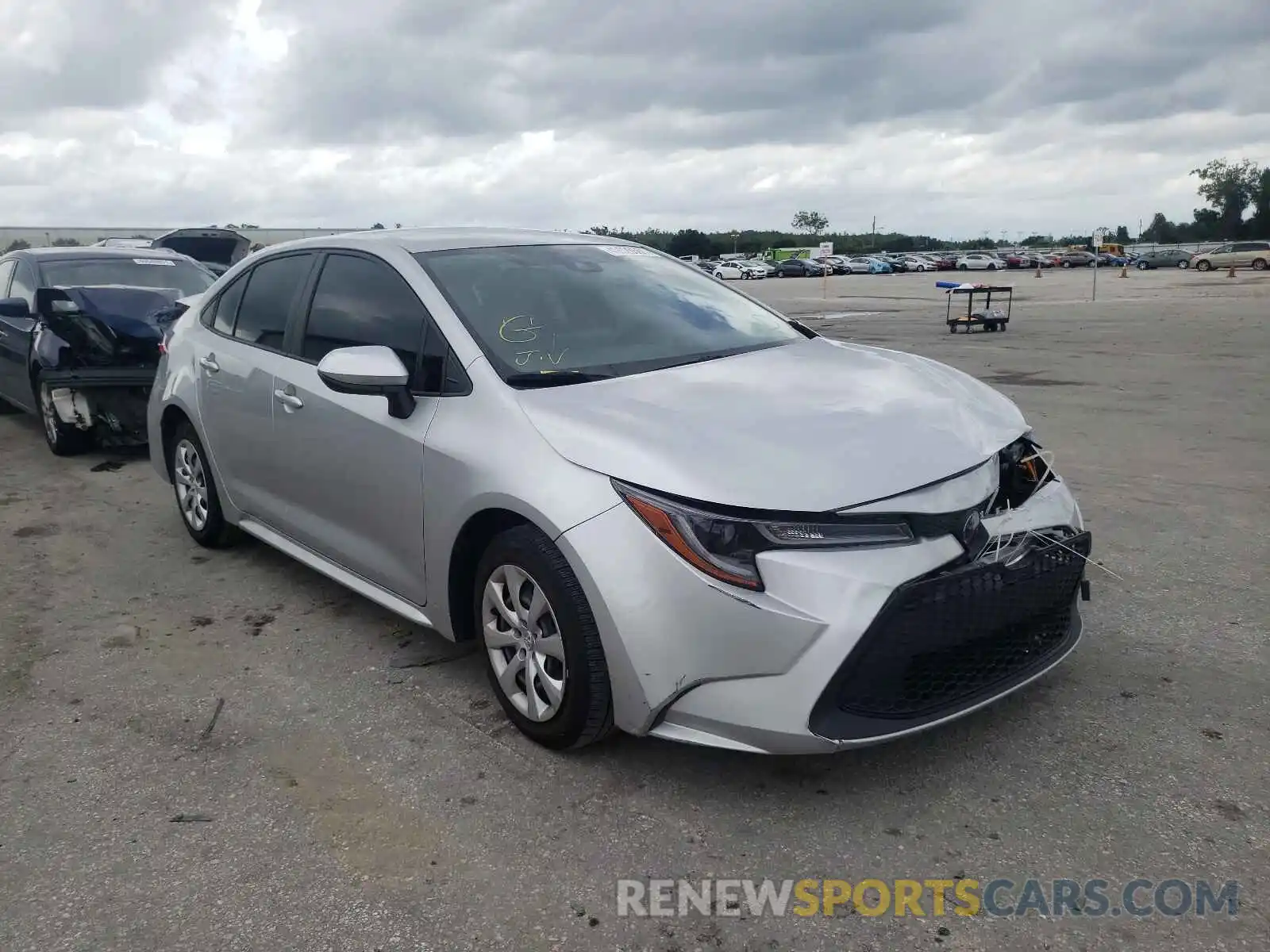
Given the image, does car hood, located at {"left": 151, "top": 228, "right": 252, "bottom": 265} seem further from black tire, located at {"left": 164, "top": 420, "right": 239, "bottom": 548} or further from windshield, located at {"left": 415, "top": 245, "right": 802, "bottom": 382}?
windshield, located at {"left": 415, "top": 245, "right": 802, "bottom": 382}

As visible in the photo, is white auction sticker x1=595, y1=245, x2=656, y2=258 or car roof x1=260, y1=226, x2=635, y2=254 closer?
car roof x1=260, y1=226, x2=635, y2=254

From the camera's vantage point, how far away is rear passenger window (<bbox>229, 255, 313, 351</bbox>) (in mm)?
4570

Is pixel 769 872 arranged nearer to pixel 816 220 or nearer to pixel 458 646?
pixel 458 646

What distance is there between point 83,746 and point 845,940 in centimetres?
253

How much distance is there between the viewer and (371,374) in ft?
11.4

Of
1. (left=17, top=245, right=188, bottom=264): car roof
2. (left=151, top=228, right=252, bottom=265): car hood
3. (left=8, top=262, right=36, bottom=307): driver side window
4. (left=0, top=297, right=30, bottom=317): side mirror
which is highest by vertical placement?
(left=151, top=228, right=252, bottom=265): car hood

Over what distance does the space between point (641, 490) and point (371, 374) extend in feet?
3.81

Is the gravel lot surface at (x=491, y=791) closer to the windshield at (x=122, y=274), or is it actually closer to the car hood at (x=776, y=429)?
the car hood at (x=776, y=429)

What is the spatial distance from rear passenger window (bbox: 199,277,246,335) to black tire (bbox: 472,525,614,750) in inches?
101

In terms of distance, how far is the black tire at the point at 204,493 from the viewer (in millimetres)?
5227

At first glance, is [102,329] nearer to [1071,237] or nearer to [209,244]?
[209,244]

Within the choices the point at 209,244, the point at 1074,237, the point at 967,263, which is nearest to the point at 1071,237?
the point at 1074,237

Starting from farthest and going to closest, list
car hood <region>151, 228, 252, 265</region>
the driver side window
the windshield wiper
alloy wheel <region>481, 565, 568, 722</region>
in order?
car hood <region>151, 228, 252, 265</region>
the driver side window
the windshield wiper
alloy wheel <region>481, 565, 568, 722</region>

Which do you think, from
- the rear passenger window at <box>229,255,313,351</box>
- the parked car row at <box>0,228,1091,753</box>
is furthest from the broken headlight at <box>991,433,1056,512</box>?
the rear passenger window at <box>229,255,313,351</box>
